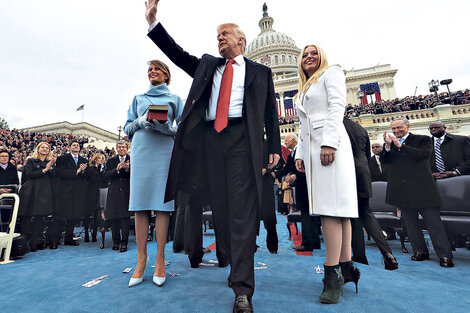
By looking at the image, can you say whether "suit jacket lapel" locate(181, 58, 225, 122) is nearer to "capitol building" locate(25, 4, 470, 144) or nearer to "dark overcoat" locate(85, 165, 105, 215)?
"dark overcoat" locate(85, 165, 105, 215)

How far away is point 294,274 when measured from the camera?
2.33 metres

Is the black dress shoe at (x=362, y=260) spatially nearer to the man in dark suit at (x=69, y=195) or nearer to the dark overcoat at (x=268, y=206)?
the dark overcoat at (x=268, y=206)

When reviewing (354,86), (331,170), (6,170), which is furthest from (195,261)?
(354,86)

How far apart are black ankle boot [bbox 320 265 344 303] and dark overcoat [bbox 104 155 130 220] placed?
3.78 m

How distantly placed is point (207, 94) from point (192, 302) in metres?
1.59

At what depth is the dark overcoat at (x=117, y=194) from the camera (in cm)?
436

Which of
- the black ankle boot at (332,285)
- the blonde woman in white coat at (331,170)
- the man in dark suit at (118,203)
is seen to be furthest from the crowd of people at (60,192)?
the black ankle boot at (332,285)

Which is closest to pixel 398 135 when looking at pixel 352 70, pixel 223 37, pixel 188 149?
pixel 223 37

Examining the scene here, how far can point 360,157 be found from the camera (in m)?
3.09

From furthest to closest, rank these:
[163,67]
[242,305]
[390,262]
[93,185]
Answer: [93,185] → [390,262] → [163,67] → [242,305]

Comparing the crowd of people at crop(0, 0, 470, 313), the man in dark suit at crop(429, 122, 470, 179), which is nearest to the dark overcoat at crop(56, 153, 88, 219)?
the crowd of people at crop(0, 0, 470, 313)

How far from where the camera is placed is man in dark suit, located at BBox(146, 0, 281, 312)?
1.68 metres

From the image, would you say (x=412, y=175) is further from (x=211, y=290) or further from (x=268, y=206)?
(x=211, y=290)

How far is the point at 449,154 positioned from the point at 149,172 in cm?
496
